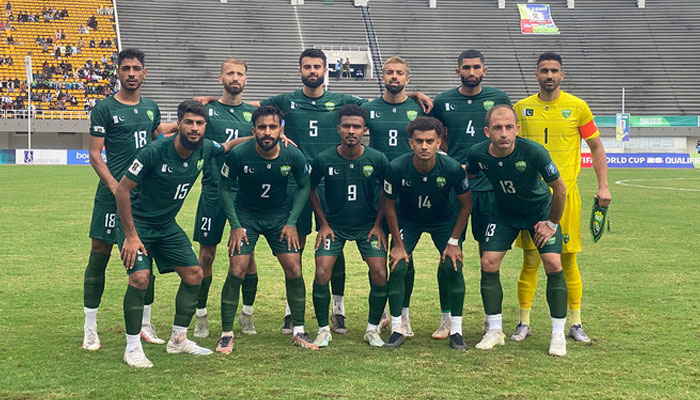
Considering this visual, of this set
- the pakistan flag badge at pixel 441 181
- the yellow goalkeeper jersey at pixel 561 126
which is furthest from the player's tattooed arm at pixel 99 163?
the yellow goalkeeper jersey at pixel 561 126

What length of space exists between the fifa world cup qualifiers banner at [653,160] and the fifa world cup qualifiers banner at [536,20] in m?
13.8

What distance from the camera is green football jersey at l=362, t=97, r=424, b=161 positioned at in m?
7.43

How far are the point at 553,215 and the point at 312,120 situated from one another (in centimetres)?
253

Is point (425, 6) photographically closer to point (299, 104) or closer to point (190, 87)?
point (190, 87)

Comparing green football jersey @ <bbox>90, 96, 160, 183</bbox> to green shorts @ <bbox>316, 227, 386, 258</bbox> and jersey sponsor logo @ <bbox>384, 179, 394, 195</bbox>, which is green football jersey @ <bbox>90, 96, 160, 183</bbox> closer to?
green shorts @ <bbox>316, 227, 386, 258</bbox>

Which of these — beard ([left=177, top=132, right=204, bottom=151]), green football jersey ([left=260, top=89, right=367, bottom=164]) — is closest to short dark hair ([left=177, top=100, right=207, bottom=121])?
beard ([left=177, top=132, right=204, bottom=151])

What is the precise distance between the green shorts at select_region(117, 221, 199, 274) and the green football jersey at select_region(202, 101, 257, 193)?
37.4 inches

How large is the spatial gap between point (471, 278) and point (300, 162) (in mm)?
4422

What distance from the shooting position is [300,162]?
22.3ft

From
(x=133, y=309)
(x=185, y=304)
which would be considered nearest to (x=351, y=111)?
(x=185, y=304)

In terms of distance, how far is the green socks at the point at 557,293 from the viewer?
6660 millimetres

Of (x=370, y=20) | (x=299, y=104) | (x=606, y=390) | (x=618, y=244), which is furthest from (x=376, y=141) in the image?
(x=370, y=20)

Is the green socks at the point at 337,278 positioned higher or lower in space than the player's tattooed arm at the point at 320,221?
lower

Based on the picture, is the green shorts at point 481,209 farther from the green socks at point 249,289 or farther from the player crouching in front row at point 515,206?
the green socks at point 249,289
